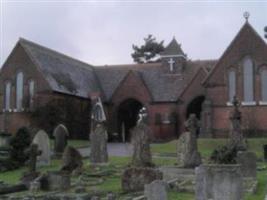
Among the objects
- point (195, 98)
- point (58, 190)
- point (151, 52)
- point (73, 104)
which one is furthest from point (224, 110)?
point (151, 52)

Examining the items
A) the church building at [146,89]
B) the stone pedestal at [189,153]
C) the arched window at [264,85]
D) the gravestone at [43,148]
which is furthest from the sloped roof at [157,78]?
the stone pedestal at [189,153]

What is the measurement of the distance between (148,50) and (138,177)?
79.8 meters

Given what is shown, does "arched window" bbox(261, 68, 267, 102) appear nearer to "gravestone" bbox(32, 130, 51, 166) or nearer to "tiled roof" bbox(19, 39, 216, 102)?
"tiled roof" bbox(19, 39, 216, 102)

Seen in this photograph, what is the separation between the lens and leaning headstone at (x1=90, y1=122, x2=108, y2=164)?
25.7 m

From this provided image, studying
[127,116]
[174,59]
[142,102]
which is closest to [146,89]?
[142,102]

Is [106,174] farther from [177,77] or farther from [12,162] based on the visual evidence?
[177,77]

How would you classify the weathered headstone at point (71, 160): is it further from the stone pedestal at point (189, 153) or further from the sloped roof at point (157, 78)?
the sloped roof at point (157, 78)

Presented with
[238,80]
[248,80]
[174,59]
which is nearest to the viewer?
[248,80]

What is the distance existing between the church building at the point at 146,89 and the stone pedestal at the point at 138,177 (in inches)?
1132

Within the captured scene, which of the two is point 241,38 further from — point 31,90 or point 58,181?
point 58,181

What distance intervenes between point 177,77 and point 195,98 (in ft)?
14.0

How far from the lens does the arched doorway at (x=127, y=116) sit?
2217 inches

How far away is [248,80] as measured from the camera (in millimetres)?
46031

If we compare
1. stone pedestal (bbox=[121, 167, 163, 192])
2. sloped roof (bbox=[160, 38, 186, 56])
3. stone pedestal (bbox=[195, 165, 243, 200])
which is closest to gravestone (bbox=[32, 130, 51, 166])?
stone pedestal (bbox=[121, 167, 163, 192])
